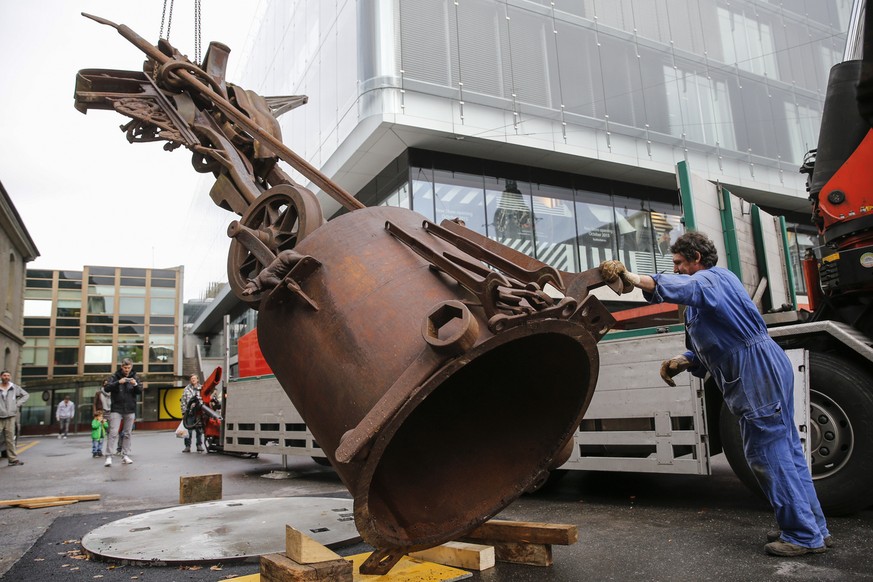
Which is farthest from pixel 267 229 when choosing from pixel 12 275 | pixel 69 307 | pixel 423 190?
pixel 69 307

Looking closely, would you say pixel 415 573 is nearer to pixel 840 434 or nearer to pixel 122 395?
pixel 840 434

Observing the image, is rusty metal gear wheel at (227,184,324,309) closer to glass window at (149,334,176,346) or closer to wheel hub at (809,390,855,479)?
wheel hub at (809,390,855,479)

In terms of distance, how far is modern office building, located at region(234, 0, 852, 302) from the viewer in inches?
607

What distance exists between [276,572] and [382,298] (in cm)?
129

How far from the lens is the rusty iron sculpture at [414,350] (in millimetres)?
2264

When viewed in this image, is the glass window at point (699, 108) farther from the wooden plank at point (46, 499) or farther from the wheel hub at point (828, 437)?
the wooden plank at point (46, 499)

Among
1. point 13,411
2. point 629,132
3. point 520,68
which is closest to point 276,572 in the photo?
point 13,411

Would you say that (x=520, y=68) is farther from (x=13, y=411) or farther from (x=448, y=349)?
(x=448, y=349)

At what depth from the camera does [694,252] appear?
3889 millimetres

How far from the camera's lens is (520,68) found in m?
16.5

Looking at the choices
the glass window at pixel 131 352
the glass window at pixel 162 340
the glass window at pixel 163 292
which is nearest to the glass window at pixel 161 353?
the glass window at pixel 162 340

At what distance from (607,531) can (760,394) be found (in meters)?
1.49

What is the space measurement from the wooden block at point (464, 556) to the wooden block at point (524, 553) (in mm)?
130

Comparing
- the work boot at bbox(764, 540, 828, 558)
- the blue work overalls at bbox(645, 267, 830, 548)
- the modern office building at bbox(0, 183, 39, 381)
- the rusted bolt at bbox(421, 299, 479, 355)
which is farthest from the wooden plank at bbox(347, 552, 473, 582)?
the modern office building at bbox(0, 183, 39, 381)
